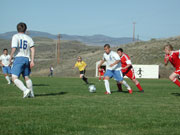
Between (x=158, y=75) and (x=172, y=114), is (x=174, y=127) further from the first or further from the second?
(x=158, y=75)

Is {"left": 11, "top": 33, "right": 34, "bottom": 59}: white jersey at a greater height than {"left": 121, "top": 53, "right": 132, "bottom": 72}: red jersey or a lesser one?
greater

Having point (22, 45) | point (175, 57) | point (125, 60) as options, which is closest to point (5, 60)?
point (125, 60)

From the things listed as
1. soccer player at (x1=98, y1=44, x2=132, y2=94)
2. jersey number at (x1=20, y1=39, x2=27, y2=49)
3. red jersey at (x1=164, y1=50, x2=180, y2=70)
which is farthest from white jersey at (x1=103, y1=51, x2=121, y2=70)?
jersey number at (x1=20, y1=39, x2=27, y2=49)

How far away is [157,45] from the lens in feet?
289

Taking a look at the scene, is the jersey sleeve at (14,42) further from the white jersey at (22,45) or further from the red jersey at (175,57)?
the red jersey at (175,57)

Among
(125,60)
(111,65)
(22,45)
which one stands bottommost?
(111,65)

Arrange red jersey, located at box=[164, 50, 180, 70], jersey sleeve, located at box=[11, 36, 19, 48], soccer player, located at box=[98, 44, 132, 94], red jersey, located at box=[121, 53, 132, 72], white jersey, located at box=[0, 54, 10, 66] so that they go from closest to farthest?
A: jersey sleeve, located at box=[11, 36, 19, 48] < red jersey, located at box=[164, 50, 180, 70] < soccer player, located at box=[98, 44, 132, 94] < red jersey, located at box=[121, 53, 132, 72] < white jersey, located at box=[0, 54, 10, 66]

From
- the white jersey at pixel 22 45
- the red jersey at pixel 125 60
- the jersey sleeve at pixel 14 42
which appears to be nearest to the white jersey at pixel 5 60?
the red jersey at pixel 125 60

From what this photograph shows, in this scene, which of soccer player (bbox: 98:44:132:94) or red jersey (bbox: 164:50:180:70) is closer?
red jersey (bbox: 164:50:180:70)

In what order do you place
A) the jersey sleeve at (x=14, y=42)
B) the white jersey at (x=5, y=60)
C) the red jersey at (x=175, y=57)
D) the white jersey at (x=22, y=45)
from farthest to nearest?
the white jersey at (x=5, y=60) < the red jersey at (x=175, y=57) < the white jersey at (x=22, y=45) < the jersey sleeve at (x=14, y=42)

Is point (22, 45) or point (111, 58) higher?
point (22, 45)

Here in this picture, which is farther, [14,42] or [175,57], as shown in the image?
[175,57]

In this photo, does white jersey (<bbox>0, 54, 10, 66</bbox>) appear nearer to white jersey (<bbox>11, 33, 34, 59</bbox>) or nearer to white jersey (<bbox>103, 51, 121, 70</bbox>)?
white jersey (<bbox>103, 51, 121, 70</bbox>)

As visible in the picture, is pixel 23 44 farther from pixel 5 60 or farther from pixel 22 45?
pixel 5 60
